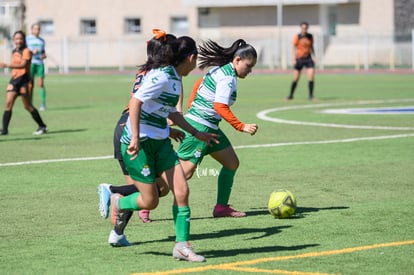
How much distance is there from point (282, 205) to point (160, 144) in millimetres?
2360

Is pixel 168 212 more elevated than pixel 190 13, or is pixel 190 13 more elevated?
pixel 190 13

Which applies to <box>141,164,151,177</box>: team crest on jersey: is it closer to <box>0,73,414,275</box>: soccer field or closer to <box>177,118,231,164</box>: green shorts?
<box>0,73,414,275</box>: soccer field

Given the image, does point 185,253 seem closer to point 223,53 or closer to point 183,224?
point 183,224

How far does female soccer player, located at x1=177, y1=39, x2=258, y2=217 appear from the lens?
10805 millimetres

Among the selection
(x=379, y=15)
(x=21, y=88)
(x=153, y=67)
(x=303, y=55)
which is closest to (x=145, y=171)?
(x=153, y=67)

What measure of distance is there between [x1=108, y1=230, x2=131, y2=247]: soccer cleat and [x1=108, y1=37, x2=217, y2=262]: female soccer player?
46 cm

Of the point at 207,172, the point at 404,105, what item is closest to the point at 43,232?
the point at 207,172

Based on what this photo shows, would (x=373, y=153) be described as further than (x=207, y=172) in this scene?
Yes

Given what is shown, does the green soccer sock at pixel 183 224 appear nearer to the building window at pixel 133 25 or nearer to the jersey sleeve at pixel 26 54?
the jersey sleeve at pixel 26 54

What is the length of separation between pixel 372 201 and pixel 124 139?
3.95 metres

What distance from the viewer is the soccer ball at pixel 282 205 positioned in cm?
1088

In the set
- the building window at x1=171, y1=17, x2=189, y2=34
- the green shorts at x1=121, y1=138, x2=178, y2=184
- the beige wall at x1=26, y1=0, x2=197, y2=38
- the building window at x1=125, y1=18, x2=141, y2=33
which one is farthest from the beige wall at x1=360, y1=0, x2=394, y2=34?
the green shorts at x1=121, y1=138, x2=178, y2=184

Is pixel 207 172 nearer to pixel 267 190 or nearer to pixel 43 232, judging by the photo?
pixel 267 190

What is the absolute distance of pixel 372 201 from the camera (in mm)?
11852
